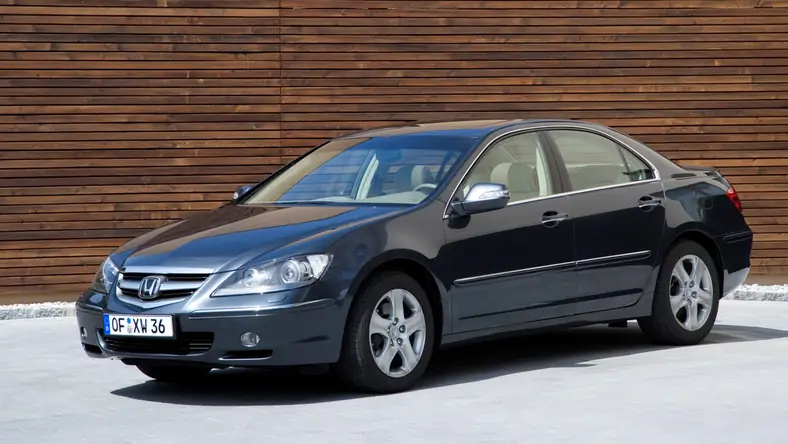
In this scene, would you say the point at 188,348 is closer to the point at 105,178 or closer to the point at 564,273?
the point at 564,273

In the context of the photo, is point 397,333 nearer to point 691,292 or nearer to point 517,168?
point 517,168

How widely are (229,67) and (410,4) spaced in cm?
174

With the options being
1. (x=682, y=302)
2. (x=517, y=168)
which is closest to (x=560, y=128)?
(x=517, y=168)

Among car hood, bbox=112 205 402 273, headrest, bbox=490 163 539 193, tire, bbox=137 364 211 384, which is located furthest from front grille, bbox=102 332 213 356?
headrest, bbox=490 163 539 193

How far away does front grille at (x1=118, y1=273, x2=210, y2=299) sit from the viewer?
7.98m

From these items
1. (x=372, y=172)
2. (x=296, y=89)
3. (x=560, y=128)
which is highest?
(x=296, y=89)

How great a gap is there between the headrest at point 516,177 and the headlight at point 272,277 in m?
1.60

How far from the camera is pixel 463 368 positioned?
9281 millimetres

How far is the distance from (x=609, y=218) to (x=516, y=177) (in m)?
0.70

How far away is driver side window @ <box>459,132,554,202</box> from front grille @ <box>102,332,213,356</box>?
6.06 feet

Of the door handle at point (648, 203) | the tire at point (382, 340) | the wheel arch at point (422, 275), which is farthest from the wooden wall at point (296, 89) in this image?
the tire at point (382, 340)

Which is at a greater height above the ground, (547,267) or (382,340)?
(547,267)

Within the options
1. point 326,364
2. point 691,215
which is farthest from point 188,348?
point 691,215

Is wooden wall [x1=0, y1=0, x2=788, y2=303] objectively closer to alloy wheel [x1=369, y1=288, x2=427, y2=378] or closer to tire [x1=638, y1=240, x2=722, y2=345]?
tire [x1=638, y1=240, x2=722, y2=345]
